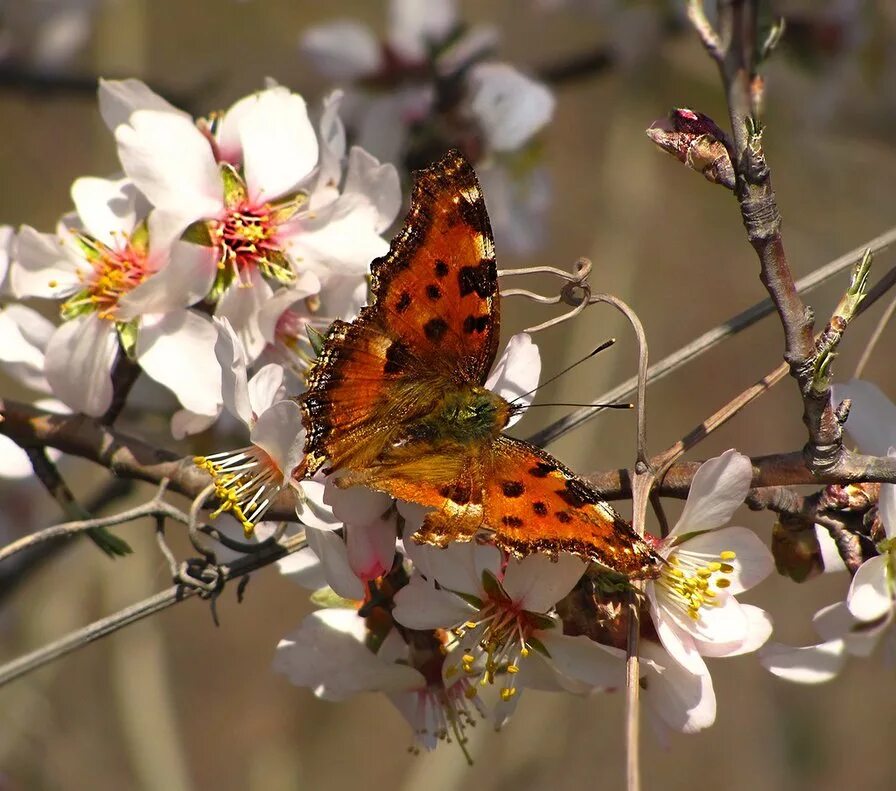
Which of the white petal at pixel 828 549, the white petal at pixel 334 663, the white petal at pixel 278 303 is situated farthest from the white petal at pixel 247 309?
the white petal at pixel 828 549

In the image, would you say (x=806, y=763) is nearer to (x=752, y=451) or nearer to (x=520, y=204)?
(x=752, y=451)

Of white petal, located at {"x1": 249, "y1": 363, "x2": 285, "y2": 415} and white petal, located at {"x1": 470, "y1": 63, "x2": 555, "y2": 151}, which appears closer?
white petal, located at {"x1": 249, "y1": 363, "x2": 285, "y2": 415}

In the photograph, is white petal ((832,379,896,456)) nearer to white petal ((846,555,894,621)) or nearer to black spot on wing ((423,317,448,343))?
white petal ((846,555,894,621))

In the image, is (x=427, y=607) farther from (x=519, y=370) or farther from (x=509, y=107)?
(x=509, y=107)

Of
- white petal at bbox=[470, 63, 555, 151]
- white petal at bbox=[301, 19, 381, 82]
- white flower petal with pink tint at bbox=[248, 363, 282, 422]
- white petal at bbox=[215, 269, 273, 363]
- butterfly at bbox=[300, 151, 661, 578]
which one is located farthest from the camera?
white petal at bbox=[301, 19, 381, 82]

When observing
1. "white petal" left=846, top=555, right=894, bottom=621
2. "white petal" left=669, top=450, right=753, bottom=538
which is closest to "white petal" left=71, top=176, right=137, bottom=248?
"white petal" left=669, top=450, right=753, bottom=538

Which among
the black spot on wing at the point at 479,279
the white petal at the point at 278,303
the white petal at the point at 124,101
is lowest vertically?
the black spot on wing at the point at 479,279

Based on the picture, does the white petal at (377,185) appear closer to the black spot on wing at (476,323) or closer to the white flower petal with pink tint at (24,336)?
the black spot on wing at (476,323)

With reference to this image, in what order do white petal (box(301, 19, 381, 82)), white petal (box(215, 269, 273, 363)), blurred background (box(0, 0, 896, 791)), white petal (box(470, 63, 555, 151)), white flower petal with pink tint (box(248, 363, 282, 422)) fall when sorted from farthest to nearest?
1. blurred background (box(0, 0, 896, 791))
2. white petal (box(301, 19, 381, 82))
3. white petal (box(470, 63, 555, 151))
4. white petal (box(215, 269, 273, 363))
5. white flower petal with pink tint (box(248, 363, 282, 422))
